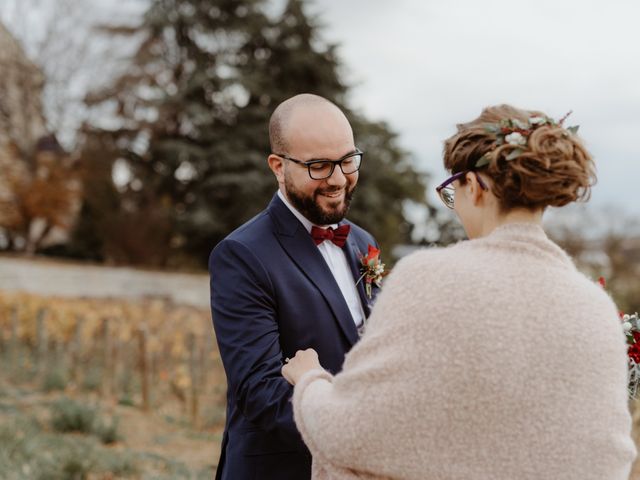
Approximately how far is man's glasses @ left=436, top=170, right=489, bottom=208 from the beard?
56 centimetres

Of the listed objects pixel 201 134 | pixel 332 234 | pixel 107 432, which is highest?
pixel 201 134

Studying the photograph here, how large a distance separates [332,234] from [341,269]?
0.15 metres

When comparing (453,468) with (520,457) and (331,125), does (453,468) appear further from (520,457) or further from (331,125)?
(331,125)

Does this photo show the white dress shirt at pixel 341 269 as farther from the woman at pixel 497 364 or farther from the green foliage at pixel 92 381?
the green foliage at pixel 92 381

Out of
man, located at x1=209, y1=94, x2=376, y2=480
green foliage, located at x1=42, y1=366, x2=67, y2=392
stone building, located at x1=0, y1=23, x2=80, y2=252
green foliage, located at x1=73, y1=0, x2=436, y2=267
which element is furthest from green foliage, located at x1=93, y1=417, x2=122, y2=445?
stone building, located at x1=0, y1=23, x2=80, y2=252

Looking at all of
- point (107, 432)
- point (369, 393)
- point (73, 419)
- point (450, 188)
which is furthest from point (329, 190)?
point (73, 419)

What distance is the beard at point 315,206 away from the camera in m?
2.51

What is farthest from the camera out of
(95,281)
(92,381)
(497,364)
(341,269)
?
(95,281)

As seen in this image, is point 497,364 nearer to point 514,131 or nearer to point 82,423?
point 514,131

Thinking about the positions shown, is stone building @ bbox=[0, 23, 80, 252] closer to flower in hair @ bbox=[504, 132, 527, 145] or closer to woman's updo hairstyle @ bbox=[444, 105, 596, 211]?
woman's updo hairstyle @ bbox=[444, 105, 596, 211]

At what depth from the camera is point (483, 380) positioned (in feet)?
5.18

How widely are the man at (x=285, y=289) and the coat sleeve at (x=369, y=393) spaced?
0.48 m

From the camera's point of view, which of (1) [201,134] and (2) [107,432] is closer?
(2) [107,432]

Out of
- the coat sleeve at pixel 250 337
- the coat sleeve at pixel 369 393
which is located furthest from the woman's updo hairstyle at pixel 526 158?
the coat sleeve at pixel 250 337
